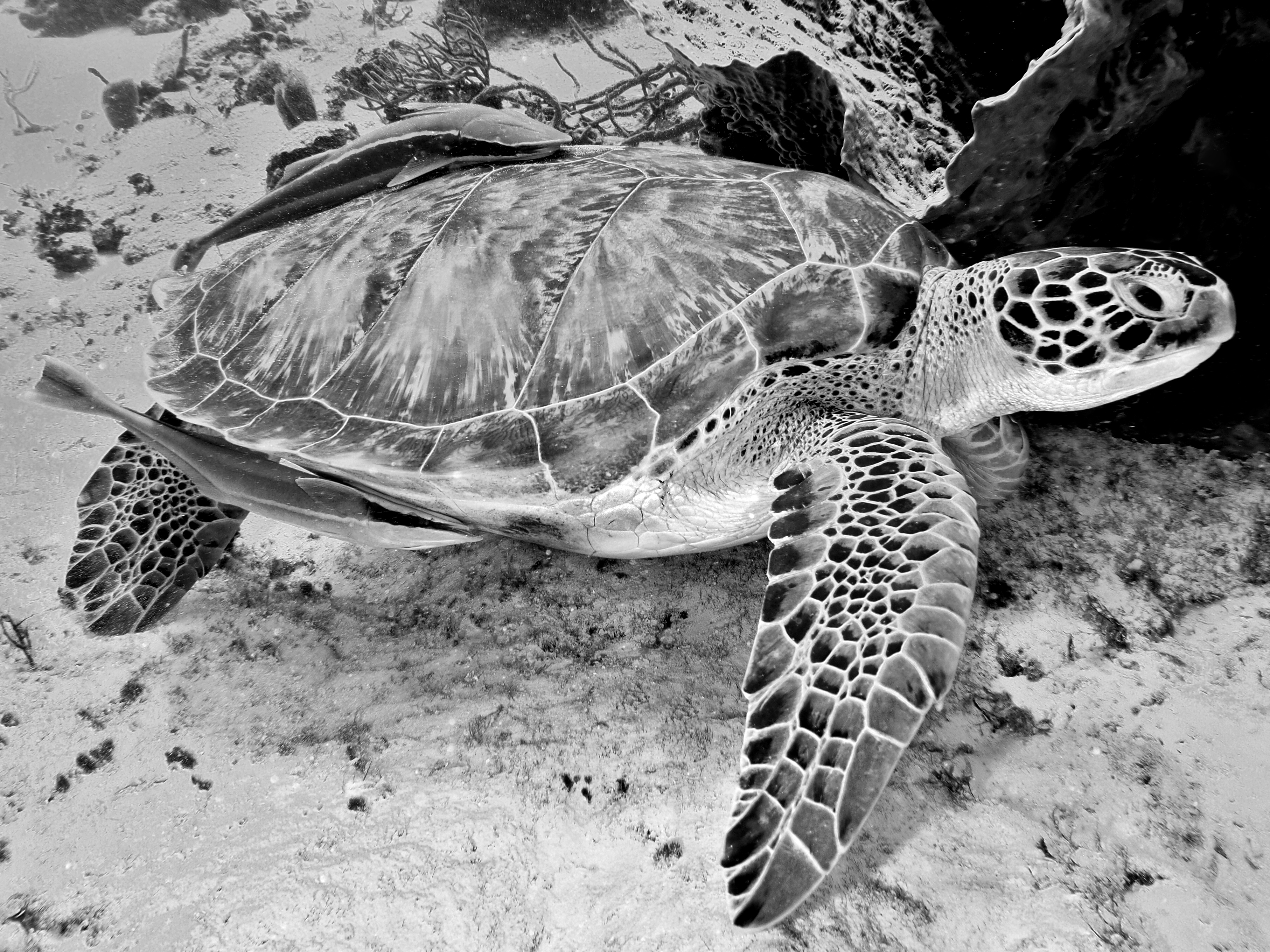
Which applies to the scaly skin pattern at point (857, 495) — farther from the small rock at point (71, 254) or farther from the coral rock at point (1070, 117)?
the small rock at point (71, 254)

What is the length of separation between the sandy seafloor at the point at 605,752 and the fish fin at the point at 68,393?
76 centimetres

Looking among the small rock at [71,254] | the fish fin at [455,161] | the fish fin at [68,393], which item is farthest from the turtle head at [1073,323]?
the small rock at [71,254]

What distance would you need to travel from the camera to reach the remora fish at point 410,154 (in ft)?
7.25

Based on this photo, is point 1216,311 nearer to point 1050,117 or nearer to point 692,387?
point 1050,117

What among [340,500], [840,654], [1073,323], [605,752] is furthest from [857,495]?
[340,500]

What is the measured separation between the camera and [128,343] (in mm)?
3762

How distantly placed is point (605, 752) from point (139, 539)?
1.94m

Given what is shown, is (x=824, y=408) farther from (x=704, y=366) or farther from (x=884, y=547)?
(x=884, y=547)

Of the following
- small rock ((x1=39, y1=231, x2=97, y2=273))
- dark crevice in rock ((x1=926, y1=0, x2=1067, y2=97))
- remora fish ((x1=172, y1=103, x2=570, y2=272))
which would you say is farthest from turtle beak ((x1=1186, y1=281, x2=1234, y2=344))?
small rock ((x1=39, y1=231, x2=97, y2=273))

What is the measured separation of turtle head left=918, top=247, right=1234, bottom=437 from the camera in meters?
1.39

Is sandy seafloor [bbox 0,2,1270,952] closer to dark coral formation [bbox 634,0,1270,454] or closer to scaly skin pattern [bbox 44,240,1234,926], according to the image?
scaly skin pattern [bbox 44,240,1234,926]

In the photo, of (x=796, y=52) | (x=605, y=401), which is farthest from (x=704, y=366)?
(x=796, y=52)

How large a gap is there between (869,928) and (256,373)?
2255mm

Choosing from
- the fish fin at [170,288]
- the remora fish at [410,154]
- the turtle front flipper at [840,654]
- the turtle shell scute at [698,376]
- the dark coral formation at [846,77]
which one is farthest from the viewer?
the fish fin at [170,288]
